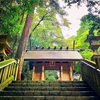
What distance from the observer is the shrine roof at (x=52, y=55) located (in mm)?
14825

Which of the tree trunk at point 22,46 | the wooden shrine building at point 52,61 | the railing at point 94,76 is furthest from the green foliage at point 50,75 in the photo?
the railing at point 94,76

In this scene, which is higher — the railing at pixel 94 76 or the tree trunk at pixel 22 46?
the tree trunk at pixel 22 46

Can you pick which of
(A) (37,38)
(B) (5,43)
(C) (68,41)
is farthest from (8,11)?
(C) (68,41)

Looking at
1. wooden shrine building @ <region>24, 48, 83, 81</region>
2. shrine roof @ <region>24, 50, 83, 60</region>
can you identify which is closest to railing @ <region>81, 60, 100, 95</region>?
wooden shrine building @ <region>24, 48, 83, 81</region>

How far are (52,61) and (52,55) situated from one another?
0.72 metres

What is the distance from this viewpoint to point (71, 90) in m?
5.65

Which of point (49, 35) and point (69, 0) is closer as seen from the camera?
point (69, 0)

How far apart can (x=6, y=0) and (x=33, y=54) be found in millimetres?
9882

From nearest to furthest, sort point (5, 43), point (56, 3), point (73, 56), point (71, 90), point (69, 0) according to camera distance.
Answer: point (71, 90) → point (5, 43) → point (69, 0) → point (73, 56) → point (56, 3)

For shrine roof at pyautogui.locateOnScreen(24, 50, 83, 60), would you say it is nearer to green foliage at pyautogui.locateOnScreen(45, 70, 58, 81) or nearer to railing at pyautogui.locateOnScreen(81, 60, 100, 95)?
railing at pyautogui.locateOnScreen(81, 60, 100, 95)

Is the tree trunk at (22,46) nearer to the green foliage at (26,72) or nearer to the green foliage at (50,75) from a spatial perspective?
the green foliage at (26,72)

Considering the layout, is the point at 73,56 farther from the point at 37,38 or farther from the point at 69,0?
the point at 37,38

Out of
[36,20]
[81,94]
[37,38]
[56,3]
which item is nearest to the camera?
[81,94]

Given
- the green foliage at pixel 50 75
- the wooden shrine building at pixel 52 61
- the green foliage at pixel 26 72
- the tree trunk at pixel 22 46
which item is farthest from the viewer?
the green foliage at pixel 50 75
